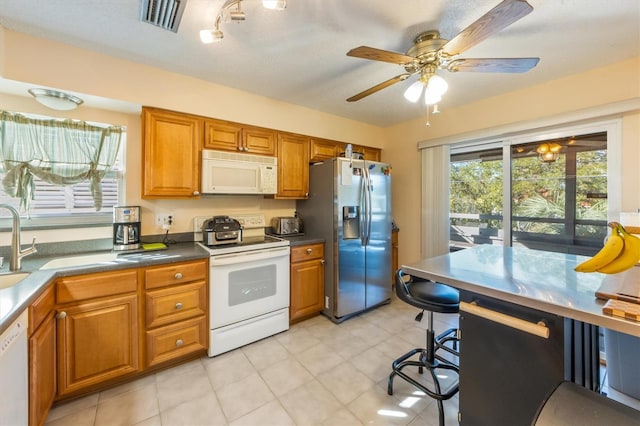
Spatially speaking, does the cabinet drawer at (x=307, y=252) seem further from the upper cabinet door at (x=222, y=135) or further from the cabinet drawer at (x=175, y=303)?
the upper cabinet door at (x=222, y=135)

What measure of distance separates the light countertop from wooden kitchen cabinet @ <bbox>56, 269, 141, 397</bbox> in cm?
191

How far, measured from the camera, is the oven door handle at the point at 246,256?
7.08 feet

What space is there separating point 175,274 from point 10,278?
2.89 feet

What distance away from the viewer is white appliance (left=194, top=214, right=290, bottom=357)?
2.17 meters

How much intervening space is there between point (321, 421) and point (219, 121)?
8.40ft

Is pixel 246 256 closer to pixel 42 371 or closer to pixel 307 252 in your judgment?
pixel 307 252

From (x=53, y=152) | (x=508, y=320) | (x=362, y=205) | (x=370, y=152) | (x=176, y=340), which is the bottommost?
(x=176, y=340)

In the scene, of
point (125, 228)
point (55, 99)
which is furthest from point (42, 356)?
point (55, 99)

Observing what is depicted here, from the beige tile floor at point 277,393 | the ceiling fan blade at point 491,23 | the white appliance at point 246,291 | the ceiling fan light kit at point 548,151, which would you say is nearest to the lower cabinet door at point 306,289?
the white appliance at point 246,291

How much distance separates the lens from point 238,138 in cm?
261

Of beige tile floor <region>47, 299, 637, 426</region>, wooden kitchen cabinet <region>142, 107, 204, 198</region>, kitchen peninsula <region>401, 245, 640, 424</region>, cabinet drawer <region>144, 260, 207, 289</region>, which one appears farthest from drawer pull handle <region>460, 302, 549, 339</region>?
wooden kitchen cabinet <region>142, 107, 204, 198</region>

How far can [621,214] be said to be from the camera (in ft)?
6.38

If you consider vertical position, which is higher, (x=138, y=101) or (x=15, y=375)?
(x=138, y=101)

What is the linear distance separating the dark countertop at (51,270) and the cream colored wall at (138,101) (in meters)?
0.34
